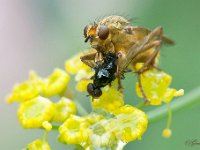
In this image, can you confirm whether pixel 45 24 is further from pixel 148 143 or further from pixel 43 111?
pixel 43 111

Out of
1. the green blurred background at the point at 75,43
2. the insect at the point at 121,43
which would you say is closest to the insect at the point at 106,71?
the insect at the point at 121,43

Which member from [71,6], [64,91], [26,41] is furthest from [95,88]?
[26,41]

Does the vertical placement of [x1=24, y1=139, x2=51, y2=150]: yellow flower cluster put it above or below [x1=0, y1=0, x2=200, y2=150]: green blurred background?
below

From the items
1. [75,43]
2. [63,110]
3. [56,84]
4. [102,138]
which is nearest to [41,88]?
[56,84]

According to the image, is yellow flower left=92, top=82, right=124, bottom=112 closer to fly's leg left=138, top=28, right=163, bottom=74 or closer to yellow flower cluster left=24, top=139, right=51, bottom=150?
fly's leg left=138, top=28, right=163, bottom=74

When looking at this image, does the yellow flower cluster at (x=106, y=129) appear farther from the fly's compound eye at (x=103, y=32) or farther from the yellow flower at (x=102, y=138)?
the fly's compound eye at (x=103, y=32)

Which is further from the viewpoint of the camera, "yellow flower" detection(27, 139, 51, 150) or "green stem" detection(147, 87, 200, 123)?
"green stem" detection(147, 87, 200, 123)

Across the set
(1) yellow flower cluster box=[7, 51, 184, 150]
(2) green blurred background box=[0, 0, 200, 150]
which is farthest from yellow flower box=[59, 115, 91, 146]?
(2) green blurred background box=[0, 0, 200, 150]

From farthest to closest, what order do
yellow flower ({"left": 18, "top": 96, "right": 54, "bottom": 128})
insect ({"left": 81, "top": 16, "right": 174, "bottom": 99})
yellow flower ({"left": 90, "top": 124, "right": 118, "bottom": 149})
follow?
yellow flower ({"left": 18, "top": 96, "right": 54, "bottom": 128}), insect ({"left": 81, "top": 16, "right": 174, "bottom": 99}), yellow flower ({"left": 90, "top": 124, "right": 118, "bottom": 149})
